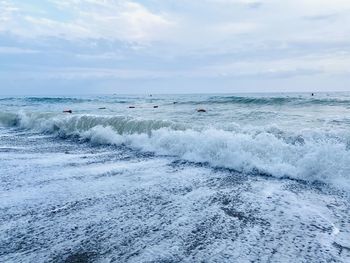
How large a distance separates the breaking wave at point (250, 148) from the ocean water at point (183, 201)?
3cm

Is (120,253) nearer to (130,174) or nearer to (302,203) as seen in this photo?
(302,203)

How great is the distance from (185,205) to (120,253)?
1813 mm

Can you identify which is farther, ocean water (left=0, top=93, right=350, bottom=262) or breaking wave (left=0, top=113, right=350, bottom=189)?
breaking wave (left=0, top=113, right=350, bottom=189)

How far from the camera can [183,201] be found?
5.88 m

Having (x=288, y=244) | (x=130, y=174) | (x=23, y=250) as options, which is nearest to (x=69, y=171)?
(x=130, y=174)

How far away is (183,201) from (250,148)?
389cm

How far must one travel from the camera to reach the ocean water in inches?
163

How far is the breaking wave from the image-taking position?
7.59 metres

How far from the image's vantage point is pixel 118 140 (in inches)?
508

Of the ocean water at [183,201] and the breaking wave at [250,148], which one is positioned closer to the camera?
the ocean water at [183,201]

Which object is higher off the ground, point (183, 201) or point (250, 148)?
point (250, 148)

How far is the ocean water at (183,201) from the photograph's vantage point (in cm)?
414

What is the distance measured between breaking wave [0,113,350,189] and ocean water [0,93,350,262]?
0.10 feet

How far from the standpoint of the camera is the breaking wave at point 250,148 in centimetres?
759
